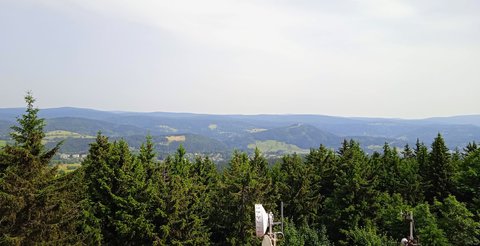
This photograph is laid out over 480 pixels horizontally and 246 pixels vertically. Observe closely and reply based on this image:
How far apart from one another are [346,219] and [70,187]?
26.8 m

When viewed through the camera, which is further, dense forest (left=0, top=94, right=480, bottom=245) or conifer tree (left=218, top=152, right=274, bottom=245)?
conifer tree (left=218, top=152, right=274, bottom=245)

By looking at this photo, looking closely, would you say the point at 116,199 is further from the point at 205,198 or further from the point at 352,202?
the point at 352,202

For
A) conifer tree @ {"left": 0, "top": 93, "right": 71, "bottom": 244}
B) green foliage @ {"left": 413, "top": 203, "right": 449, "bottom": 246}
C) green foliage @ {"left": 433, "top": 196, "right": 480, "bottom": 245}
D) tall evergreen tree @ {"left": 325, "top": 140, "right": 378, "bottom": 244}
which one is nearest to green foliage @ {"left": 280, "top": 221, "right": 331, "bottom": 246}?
tall evergreen tree @ {"left": 325, "top": 140, "right": 378, "bottom": 244}

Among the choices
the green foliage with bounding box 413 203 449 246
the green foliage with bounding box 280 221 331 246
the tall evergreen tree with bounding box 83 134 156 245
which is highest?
the tall evergreen tree with bounding box 83 134 156 245

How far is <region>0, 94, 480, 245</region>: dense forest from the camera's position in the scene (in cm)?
2134

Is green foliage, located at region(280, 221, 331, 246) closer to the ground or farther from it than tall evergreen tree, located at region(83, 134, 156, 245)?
closer to the ground

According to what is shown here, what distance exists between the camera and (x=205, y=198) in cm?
3784

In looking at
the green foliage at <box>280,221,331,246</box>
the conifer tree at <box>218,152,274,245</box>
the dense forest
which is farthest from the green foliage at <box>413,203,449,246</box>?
the conifer tree at <box>218,152,274,245</box>

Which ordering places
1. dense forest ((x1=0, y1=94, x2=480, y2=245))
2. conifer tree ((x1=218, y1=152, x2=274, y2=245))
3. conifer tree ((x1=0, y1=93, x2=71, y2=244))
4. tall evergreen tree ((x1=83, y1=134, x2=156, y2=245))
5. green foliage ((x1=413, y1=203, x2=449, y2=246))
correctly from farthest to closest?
1. conifer tree ((x1=218, y1=152, x2=274, y2=245))
2. green foliage ((x1=413, y1=203, x2=449, y2=246))
3. tall evergreen tree ((x1=83, y1=134, x2=156, y2=245))
4. dense forest ((x1=0, y1=94, x2=480, y2=245))
5. conifer tree ((x1=0, y1=93, x2=71, y2=244))

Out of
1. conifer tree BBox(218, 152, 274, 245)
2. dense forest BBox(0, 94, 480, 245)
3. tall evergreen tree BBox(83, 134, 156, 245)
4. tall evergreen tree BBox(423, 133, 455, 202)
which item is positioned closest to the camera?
dense forest BBox(0, 94, 480, 245)

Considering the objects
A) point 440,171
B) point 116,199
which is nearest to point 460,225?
point 440,171

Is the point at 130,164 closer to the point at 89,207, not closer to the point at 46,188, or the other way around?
the point at 89,207

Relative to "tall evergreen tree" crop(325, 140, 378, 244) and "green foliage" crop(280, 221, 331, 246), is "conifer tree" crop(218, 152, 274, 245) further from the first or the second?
"tall evergreen tree" crop(325, 140, 378, 244)

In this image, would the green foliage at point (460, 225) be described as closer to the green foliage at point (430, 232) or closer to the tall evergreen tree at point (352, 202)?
the green foliage at point (430, 232)
